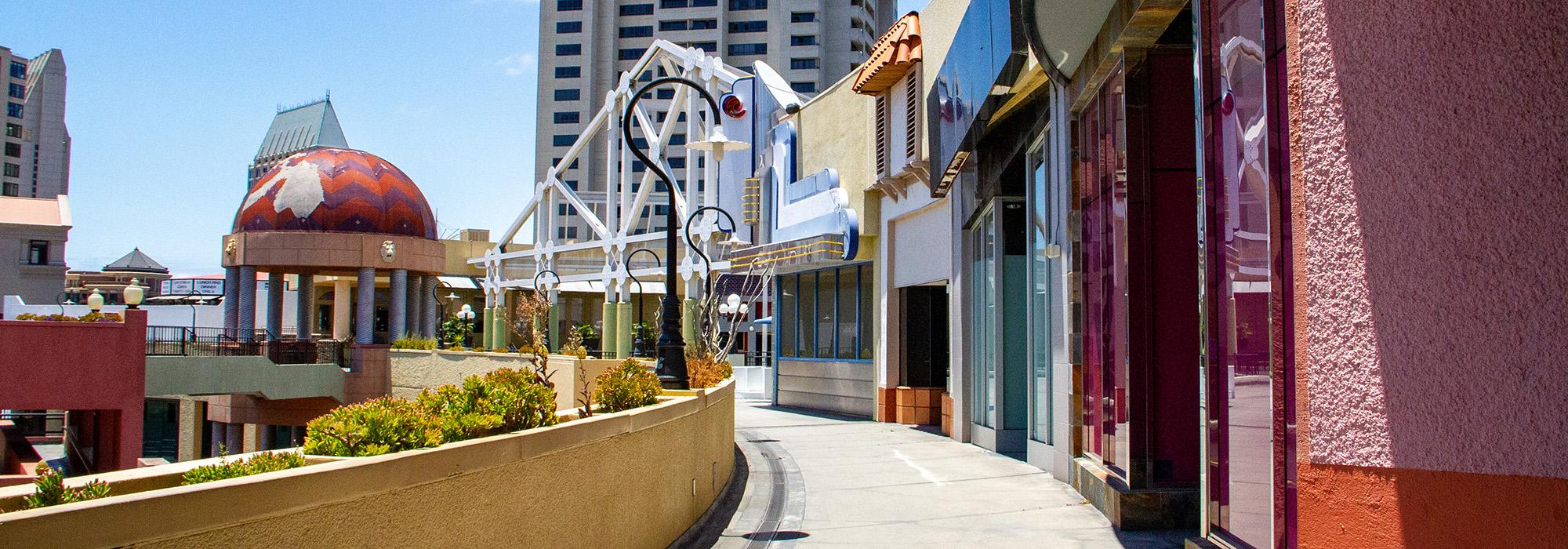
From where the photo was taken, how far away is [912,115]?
1955 cm

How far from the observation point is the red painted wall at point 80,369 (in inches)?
976

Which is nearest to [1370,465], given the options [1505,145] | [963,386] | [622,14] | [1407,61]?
[1505,145]

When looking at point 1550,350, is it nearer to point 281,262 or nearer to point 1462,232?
point 1462,232

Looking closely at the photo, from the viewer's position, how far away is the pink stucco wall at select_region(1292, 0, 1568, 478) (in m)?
3.76

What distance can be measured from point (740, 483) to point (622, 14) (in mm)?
92541

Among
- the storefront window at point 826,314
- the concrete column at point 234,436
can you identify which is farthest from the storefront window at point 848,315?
the concrete column at point 234,436

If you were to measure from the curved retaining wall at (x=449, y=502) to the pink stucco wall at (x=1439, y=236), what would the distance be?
3772mm

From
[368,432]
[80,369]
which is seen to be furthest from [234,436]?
[368,432]

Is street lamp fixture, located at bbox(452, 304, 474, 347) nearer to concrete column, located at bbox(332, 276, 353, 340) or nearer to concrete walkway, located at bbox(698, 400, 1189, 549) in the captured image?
concrete column, located at bbox(332, 276, 353, 340)

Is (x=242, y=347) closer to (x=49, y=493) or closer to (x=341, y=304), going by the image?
(x=341, y=304)

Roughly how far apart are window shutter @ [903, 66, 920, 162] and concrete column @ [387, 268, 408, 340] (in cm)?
2931

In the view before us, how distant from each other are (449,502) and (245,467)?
1036mm

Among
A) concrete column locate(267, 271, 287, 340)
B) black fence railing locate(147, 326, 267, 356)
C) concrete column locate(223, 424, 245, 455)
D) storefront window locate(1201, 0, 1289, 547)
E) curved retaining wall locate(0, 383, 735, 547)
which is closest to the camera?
curved retaining wall locate(0, 383, 735, 547)

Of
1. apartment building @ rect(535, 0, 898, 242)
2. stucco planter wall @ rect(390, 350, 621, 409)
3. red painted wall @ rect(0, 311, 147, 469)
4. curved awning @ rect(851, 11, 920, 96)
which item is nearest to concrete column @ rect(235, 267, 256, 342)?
stucco planter wall @ rect(390, 350, 621, 409)
